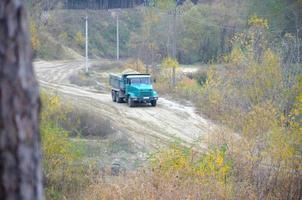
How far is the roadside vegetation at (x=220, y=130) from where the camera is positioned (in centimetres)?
1380

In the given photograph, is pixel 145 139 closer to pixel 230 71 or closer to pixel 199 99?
pixel 230 71

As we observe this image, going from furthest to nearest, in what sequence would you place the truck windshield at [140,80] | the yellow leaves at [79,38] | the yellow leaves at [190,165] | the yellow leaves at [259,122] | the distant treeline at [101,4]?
the yellow leaves at [79,38] → the distant treeline at [101,4] → the truck windshield at [140,80] → the yellow leaves at [259,122] → the yellow leaves at [190,165]

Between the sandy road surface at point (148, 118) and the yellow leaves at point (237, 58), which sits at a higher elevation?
the yellow leaves at point (237, 58)

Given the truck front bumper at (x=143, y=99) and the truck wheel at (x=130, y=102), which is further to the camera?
the truck wheel at (x=130, y=102)

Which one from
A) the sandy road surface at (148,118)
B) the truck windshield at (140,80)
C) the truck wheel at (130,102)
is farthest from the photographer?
the truck windshield at (140,80)

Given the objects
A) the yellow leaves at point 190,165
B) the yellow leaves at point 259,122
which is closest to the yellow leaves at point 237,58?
the yellow leaves at point 259,122

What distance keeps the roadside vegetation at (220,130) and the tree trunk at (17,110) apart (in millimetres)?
10380

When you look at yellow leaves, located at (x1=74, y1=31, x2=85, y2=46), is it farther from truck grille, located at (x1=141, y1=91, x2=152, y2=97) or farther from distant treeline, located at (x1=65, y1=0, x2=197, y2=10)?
truck grille, located at (x1=141, y1=91, x2=152, y2=97)

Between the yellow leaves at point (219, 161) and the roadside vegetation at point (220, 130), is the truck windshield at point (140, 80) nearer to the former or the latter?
the roadside vegetation at point (220, 130)

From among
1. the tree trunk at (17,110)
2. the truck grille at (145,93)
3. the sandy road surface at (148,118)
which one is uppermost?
Answer: the tree trunk at (17,110)

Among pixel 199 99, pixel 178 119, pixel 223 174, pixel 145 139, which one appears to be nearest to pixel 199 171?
pixel 223 174

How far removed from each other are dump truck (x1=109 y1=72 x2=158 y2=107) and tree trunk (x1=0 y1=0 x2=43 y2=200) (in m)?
29.9

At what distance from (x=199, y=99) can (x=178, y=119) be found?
5605 millimetres

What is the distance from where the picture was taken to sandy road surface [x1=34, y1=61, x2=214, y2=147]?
25.8 metres
